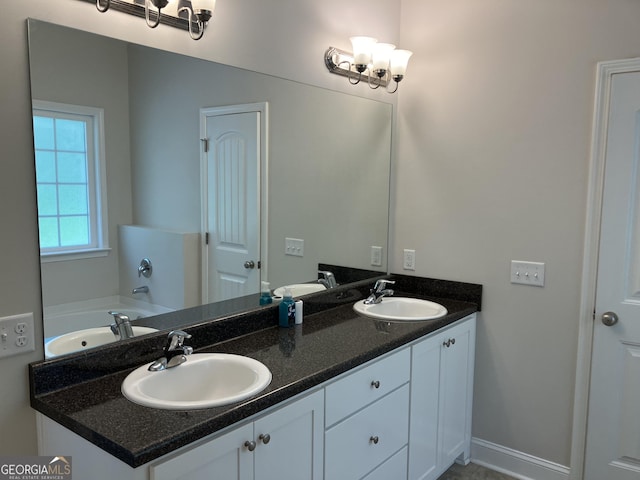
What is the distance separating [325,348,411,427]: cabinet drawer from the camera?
6.06 ft

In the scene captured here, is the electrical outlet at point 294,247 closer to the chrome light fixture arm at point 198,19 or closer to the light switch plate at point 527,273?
the chrome light fixture arm at point 198,19

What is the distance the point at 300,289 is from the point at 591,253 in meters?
1.43

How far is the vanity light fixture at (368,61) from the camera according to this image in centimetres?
258

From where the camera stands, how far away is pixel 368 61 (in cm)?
259

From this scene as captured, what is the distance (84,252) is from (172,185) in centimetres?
43

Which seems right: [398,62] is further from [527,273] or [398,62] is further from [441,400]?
[441,400]

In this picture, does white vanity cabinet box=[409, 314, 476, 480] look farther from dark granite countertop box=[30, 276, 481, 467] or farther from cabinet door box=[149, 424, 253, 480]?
cabinet door box=[149, 424, 253, 480]

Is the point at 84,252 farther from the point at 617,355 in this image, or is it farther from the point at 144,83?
the point at 617,355

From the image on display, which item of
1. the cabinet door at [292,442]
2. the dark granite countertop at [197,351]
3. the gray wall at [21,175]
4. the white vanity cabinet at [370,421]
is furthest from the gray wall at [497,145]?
the cabinet door at [292,442]

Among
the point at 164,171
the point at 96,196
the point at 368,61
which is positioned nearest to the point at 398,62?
the point at 368,61

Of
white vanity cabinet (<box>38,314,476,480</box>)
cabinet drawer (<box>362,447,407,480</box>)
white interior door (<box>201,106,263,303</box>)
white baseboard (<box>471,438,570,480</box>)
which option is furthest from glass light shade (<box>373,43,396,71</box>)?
white baseboard (<box>471,438,570,480</box>)

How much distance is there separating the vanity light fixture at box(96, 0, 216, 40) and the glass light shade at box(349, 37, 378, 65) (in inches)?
35.5

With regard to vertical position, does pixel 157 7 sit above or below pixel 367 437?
above

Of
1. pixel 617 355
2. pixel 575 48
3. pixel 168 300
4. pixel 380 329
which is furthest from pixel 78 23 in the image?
pixel 617 355
